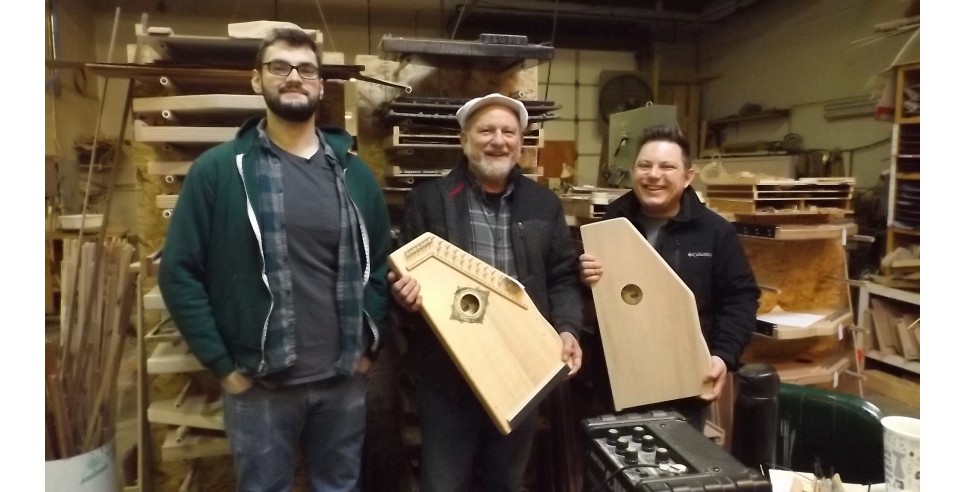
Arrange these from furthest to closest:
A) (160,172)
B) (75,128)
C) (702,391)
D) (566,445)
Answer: (75,128) < (566,445) < (160,172) < (702,391)

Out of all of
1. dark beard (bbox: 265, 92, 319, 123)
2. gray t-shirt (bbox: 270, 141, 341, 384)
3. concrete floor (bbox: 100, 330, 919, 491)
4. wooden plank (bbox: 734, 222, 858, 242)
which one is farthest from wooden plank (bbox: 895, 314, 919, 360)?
dark beard (bbox: 265, 92, 319, 123)

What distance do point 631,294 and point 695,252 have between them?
0.24 metres

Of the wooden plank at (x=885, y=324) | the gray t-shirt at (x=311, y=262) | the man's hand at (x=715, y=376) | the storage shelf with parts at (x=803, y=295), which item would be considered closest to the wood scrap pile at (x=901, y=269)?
the wooden plank at (x=885, y=324)

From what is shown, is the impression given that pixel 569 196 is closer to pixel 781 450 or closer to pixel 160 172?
pixel 781 450

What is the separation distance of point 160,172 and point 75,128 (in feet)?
11.3

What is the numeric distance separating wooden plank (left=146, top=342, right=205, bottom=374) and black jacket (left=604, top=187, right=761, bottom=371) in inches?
57.6

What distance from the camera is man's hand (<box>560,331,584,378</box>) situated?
176 centimetres

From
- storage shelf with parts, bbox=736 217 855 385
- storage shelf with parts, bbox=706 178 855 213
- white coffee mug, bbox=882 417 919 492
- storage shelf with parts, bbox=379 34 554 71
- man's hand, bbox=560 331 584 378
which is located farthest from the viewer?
storage shelf with parts, bbox=736 217 855 385

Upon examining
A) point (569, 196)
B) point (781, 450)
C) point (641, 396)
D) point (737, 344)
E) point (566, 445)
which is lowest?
point (566, 445)

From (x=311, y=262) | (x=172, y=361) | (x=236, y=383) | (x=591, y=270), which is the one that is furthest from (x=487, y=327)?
(x=172, y=361)

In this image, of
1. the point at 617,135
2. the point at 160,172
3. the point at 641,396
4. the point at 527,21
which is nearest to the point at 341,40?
the point at 527,21

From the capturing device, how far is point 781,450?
1835mm

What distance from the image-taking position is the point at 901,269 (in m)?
3.75

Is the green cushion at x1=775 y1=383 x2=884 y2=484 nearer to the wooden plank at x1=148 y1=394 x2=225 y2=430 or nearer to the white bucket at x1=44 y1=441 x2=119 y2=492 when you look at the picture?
the wooden plank at x1=148 y1=394 x2=225 y2=430
